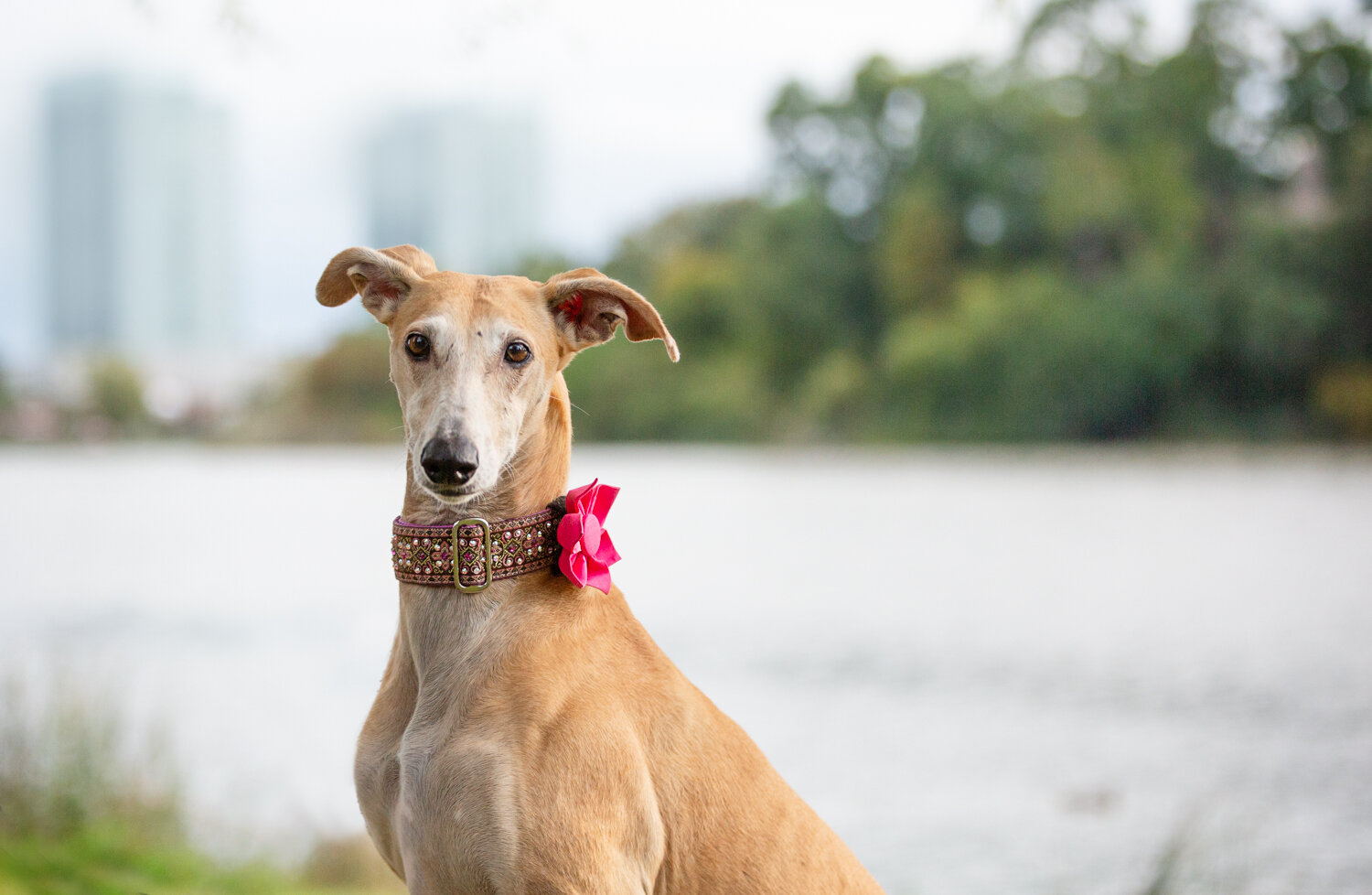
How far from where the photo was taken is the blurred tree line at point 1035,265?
15.2 meters

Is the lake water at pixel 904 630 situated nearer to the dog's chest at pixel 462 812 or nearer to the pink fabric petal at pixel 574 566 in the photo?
the pink fabric petal at pixel 574 566

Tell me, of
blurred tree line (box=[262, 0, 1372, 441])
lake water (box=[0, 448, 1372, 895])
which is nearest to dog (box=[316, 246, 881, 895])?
lake water (box=[0, 448, 1372, 895])

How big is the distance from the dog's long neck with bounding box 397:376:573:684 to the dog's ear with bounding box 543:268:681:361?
14 centimetres

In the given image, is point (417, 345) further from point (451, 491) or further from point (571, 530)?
point (571, 530)

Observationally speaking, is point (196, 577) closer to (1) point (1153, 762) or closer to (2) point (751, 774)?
(1) point (1153, 762)

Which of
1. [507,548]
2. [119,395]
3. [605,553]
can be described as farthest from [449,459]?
[119,395]

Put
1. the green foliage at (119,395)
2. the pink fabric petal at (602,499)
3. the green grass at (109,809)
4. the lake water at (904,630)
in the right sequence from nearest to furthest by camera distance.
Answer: the pink fabric petal at (602,499)
the green grass at (109,809)
the lake water at (904,630)
the green foliage at (119,395)

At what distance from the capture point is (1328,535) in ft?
41.4

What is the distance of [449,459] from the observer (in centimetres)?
197

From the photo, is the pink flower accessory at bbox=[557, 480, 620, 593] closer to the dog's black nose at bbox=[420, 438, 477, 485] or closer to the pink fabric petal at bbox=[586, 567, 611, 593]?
the pink fabric petal at bbox=[586, 567, 611, 593]

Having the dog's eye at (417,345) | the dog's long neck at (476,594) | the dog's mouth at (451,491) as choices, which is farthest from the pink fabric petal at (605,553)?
the dog's eye at (417,345)

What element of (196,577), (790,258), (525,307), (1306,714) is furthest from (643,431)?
(525,307)

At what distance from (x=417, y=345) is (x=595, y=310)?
0.40 meters

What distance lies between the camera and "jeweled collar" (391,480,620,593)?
7.02 ft
